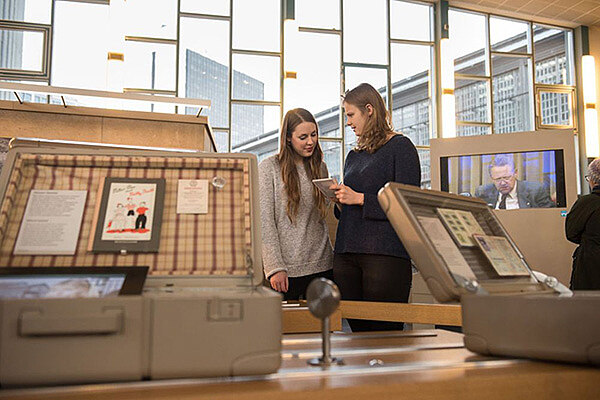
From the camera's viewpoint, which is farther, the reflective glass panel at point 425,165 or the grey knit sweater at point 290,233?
the reflective glass panel at point 425,165

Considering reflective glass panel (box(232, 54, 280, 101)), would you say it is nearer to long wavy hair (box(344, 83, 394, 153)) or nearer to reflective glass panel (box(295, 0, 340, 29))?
reflective glass panel (box(295, 0, 340, 29))

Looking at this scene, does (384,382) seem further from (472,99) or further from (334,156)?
(472,99)

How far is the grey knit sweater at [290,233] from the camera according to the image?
78.4 inches

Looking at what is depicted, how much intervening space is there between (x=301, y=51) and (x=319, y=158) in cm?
522

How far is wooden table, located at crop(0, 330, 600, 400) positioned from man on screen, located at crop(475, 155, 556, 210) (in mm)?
4843

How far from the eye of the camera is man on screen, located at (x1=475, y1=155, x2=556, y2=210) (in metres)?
5.41

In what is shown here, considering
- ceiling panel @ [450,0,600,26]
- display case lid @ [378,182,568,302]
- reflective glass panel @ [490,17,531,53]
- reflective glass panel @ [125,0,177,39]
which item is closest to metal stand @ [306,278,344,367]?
display case lid @ [378,182,568,302]

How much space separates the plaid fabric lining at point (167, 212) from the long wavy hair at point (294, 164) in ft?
3.65

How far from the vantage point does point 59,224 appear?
83cm

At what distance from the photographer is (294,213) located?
2029 millimetres

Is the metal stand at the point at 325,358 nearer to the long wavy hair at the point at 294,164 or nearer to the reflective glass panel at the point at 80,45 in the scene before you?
the long wavy hair at the point at 294,164

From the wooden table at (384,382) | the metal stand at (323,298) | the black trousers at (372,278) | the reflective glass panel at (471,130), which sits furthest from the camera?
the reflective glass panel at (471,130)

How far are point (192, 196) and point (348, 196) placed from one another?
974mm

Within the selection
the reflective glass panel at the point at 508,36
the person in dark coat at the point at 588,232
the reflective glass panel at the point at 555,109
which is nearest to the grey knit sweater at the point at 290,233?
the person in dark coat at the point at 588,232
